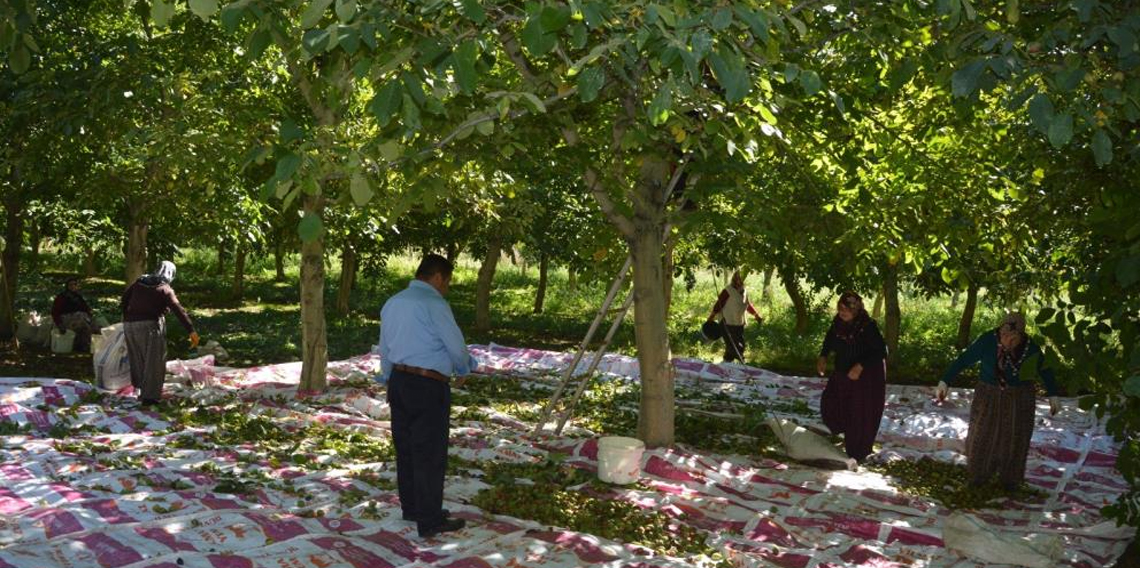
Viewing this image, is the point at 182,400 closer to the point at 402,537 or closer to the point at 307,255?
the point at 307,255

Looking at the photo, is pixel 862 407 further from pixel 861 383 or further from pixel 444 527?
pixel 444 527

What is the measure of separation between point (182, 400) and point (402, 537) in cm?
530

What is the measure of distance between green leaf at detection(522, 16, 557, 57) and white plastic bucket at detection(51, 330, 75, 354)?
12996 millimetres

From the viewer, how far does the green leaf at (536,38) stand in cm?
394

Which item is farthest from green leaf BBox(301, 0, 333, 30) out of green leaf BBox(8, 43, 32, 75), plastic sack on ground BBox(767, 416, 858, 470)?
plastic sack on ground BBox(767, 416, 858, 470)

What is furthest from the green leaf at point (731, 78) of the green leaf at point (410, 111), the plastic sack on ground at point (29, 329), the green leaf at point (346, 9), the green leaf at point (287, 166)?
the plastic sack on ground at point (29, 329)

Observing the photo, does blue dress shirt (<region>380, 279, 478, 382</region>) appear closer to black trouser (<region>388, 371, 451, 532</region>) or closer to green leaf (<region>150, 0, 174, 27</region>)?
black trouser (<region>388, 371, 451, 532</region>)

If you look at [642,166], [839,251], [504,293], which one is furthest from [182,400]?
[504,293]

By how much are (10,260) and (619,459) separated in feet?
41.1

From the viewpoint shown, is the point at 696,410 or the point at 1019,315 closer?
the point at 1019,315

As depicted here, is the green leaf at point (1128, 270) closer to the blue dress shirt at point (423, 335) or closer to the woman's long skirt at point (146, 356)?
the blue dress shirt at point (423, 335)

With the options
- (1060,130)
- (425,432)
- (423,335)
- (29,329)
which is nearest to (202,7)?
(423,335)

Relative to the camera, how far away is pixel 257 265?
38031 millimetres

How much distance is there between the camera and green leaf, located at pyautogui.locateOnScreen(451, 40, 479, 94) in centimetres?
395
